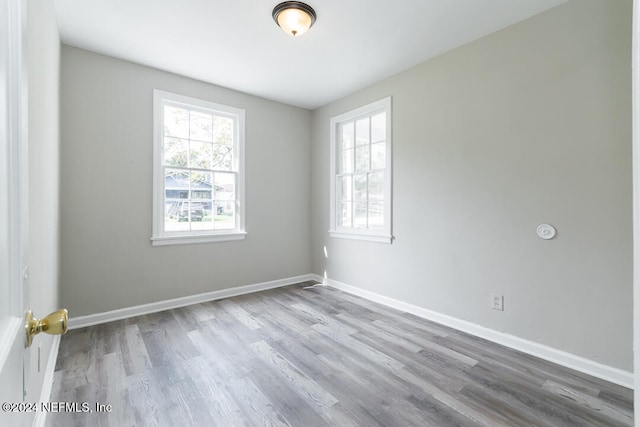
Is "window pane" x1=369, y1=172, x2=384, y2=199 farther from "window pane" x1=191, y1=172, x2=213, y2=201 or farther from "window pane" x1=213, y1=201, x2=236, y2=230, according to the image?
"window pane" x1=191, y1=172, x2=213, y2=201

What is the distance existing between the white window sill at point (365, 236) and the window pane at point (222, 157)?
1.70 metres

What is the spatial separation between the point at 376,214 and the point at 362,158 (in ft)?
2.57

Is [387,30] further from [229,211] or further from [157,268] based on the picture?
[157,268]

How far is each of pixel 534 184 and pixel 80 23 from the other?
401cm

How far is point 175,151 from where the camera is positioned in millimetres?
3451

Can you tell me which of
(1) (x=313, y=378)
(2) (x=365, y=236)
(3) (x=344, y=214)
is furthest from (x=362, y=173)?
(1) (x=313, y=378)

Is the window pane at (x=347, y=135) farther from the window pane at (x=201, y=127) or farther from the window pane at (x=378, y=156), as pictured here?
the window pane at (x=201, y=127)

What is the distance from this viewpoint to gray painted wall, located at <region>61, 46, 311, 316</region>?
282 centimetres

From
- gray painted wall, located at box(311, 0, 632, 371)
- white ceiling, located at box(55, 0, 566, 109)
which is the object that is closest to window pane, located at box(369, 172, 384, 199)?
gray painted wall, located at box(311, 0, 632, 371)

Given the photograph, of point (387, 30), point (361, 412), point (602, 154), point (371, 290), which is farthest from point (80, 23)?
point (602, 154)

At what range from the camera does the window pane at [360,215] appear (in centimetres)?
385

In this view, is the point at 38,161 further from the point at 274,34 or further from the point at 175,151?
the point at 274,34

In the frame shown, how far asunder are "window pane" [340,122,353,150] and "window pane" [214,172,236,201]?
1.59 m

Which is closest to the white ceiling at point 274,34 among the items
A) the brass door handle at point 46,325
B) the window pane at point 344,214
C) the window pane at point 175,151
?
the window pane at point 175,151
